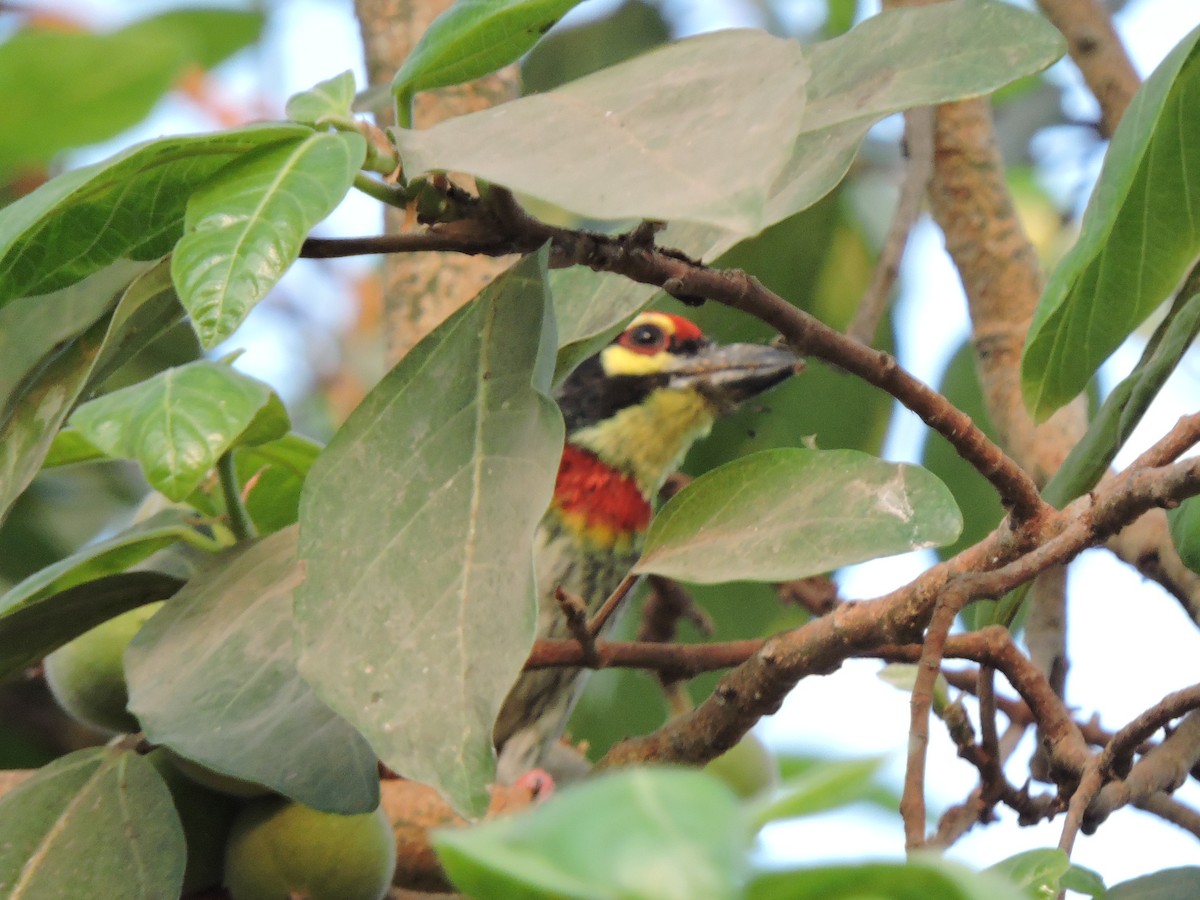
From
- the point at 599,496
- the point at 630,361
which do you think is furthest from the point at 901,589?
the point at 630,361

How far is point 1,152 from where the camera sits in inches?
43.1

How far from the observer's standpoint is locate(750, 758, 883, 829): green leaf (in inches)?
14.8

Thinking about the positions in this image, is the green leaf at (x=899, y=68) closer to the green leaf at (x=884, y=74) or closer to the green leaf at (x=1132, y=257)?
the green leaf at (x=884, y=74)

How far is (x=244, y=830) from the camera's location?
42.1 inches

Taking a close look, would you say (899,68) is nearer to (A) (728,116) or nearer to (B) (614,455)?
(A) (728,116)

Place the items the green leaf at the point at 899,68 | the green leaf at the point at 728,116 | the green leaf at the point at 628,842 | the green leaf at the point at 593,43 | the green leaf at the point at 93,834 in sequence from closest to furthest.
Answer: the green leaf at the point at 628,842, the green leaf at the point at 728,116, the green leaf at the point at 899,68, the green leaf at the point at 93,834, the green leaf at the point at 593,43

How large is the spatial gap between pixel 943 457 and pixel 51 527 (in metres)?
1.21

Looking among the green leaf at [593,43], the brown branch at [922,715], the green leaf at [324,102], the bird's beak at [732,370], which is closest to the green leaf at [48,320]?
the green leaf at [324,102]

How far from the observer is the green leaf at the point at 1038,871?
625 millimetres

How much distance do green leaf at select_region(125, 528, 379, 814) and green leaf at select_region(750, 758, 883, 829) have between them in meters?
0.51

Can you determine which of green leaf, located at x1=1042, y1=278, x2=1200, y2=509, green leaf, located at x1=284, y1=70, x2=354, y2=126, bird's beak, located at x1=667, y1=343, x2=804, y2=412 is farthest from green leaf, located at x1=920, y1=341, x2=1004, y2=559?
green leaf, located at x1=284, y1=70, x2=354, y2=126

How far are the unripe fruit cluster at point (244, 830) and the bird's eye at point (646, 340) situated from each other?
107 cm

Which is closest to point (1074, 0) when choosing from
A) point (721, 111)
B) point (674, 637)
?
point (674, 637)

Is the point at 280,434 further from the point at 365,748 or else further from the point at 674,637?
the point at 674,637
